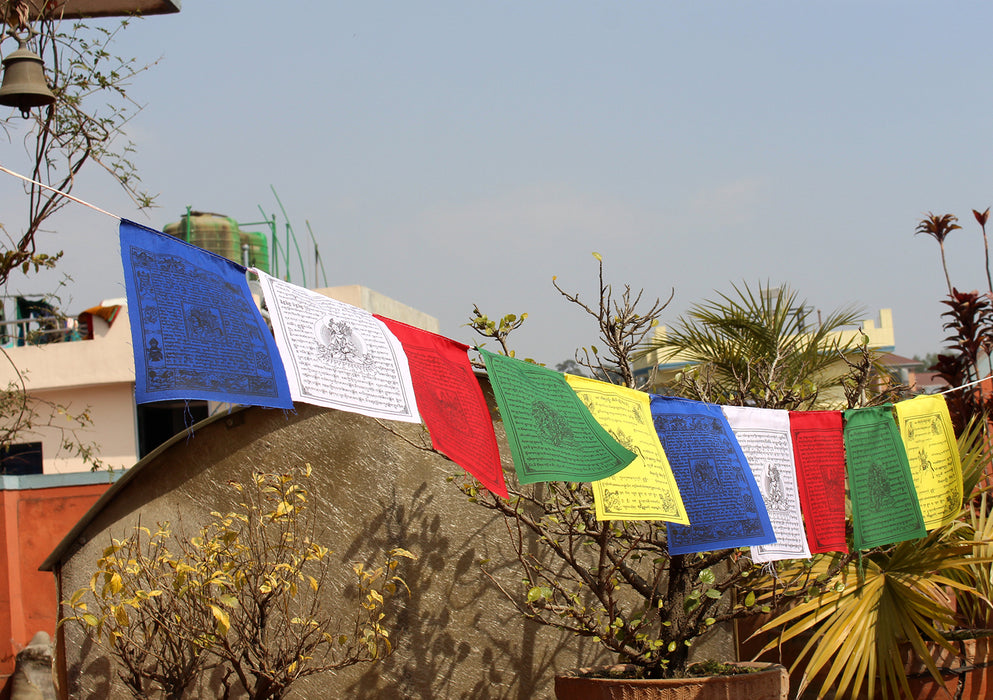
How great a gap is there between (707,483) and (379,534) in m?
1.98

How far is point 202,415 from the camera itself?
41.9 feet

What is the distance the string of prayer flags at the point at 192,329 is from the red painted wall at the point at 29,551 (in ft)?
21.2

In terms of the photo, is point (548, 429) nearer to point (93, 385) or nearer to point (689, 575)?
point (689, 575)

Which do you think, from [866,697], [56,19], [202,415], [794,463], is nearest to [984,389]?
[866,697]

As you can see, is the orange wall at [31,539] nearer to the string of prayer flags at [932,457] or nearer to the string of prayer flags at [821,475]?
the string of prayer flags at [821,475]

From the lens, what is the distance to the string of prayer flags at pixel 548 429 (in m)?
3.12

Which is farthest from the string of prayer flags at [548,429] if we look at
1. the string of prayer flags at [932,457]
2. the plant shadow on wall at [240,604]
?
the string of prayer flags at [932,457]

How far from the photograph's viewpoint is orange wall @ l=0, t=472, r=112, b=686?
7.99m

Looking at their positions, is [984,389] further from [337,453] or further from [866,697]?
[337,453]

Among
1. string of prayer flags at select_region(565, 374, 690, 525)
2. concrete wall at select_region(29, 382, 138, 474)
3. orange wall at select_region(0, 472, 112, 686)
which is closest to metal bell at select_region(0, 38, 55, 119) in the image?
string of prayer flags at select_region(565, 374, 690, 525)

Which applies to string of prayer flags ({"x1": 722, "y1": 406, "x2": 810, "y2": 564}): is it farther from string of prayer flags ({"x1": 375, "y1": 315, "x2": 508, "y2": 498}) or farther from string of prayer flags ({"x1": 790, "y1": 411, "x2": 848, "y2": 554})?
string of prayer flags ({"x1": 375, "y1": 315, "x2": 508, "y2": 498})

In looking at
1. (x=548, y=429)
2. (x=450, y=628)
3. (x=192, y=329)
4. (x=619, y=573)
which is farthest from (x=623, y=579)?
(x=192, y=329)

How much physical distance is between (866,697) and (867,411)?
1695 mm

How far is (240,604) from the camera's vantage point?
423cm
